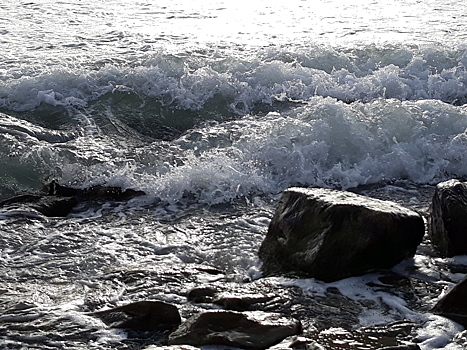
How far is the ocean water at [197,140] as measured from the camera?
4.61 metres

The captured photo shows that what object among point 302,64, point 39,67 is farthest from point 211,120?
point 39,67

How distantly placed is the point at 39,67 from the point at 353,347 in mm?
7481

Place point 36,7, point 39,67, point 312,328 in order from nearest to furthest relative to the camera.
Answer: point 312,328, point 39,67, point 36,7

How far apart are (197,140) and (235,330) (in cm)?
434

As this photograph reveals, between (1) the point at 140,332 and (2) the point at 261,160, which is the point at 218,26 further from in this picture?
(1) the point at 140,332

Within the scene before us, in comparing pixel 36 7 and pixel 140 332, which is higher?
pixel 36 7

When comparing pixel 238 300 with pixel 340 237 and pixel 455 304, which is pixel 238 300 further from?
pixel 455 304

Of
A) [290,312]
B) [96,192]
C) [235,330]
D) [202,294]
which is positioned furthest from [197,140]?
[235,330]

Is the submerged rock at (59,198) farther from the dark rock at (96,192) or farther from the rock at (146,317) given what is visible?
the rock at (146,317)

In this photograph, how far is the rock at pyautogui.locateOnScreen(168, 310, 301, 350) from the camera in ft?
12.1

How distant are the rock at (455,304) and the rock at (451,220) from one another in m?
0.89

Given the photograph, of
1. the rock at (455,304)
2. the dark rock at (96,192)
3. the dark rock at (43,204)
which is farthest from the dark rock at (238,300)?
the dark rock at (96,192)

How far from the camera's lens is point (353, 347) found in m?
3.66

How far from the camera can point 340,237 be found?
460 cm
